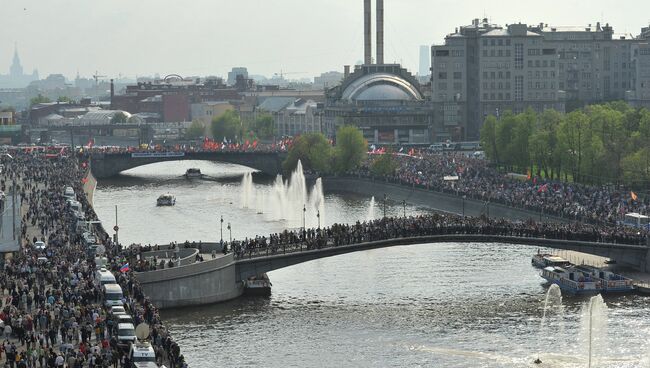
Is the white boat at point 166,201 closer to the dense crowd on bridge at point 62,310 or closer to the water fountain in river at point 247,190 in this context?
the water fountain in river at point 247,190

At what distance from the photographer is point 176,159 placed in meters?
173

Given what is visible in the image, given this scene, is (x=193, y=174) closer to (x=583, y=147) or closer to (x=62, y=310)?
(x=583, y=147)

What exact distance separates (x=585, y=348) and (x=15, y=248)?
1126 inches

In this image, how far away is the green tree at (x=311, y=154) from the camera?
158 metres

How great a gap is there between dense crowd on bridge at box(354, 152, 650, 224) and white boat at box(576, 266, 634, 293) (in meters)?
14.9

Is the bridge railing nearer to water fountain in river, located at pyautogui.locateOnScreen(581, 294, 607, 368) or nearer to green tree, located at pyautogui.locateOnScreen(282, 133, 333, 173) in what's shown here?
water fountain in river, located at pyautogui.locateOnScreen(581, 294, 607, 368)

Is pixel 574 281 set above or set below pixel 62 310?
below

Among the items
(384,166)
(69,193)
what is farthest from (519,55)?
(69,193)

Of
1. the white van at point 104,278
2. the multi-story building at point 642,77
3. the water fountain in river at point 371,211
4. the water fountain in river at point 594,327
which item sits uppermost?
the multi-story building at point 642,77

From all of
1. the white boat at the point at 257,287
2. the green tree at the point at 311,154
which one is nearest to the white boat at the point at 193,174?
the green tree at the point at 311,154

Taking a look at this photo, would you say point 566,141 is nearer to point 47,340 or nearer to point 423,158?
point 423,158

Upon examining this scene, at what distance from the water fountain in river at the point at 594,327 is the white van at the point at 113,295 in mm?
18868

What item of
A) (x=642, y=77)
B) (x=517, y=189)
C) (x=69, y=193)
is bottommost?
(x=517, y=189)

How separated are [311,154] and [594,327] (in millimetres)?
96845
